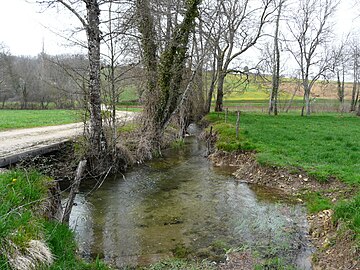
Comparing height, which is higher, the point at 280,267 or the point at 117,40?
the point at 117,40

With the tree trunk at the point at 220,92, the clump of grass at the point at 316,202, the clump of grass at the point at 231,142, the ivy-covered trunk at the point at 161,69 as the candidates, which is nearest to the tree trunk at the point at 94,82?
the ivy-covered trunk at the point at 161,69

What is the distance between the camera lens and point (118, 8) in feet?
39.1

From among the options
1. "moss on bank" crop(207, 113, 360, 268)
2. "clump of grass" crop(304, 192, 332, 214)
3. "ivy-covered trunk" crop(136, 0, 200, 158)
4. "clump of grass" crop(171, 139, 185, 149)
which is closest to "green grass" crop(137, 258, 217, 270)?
"moss on bank" crop(207, 113, 360, 268)

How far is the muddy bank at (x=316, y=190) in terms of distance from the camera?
5.59 m

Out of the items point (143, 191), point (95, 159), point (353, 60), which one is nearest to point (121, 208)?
point (143, 191)

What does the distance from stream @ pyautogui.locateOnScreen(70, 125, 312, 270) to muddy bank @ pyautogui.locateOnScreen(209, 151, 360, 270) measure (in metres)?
0.29

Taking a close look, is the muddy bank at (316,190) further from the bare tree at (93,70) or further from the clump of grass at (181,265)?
the bare tree at (93,70)

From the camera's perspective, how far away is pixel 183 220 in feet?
25.7

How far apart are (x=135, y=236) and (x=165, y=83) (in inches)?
409

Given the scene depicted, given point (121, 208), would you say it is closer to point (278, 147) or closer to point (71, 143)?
point (71, 143)

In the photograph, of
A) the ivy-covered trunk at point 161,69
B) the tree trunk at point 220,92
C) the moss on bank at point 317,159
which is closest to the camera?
the moss on bank at point 317,159

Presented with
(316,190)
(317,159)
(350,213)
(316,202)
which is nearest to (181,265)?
(350,213)

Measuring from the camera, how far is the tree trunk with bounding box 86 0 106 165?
10.8 m

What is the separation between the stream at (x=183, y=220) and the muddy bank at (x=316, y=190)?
0.29m
